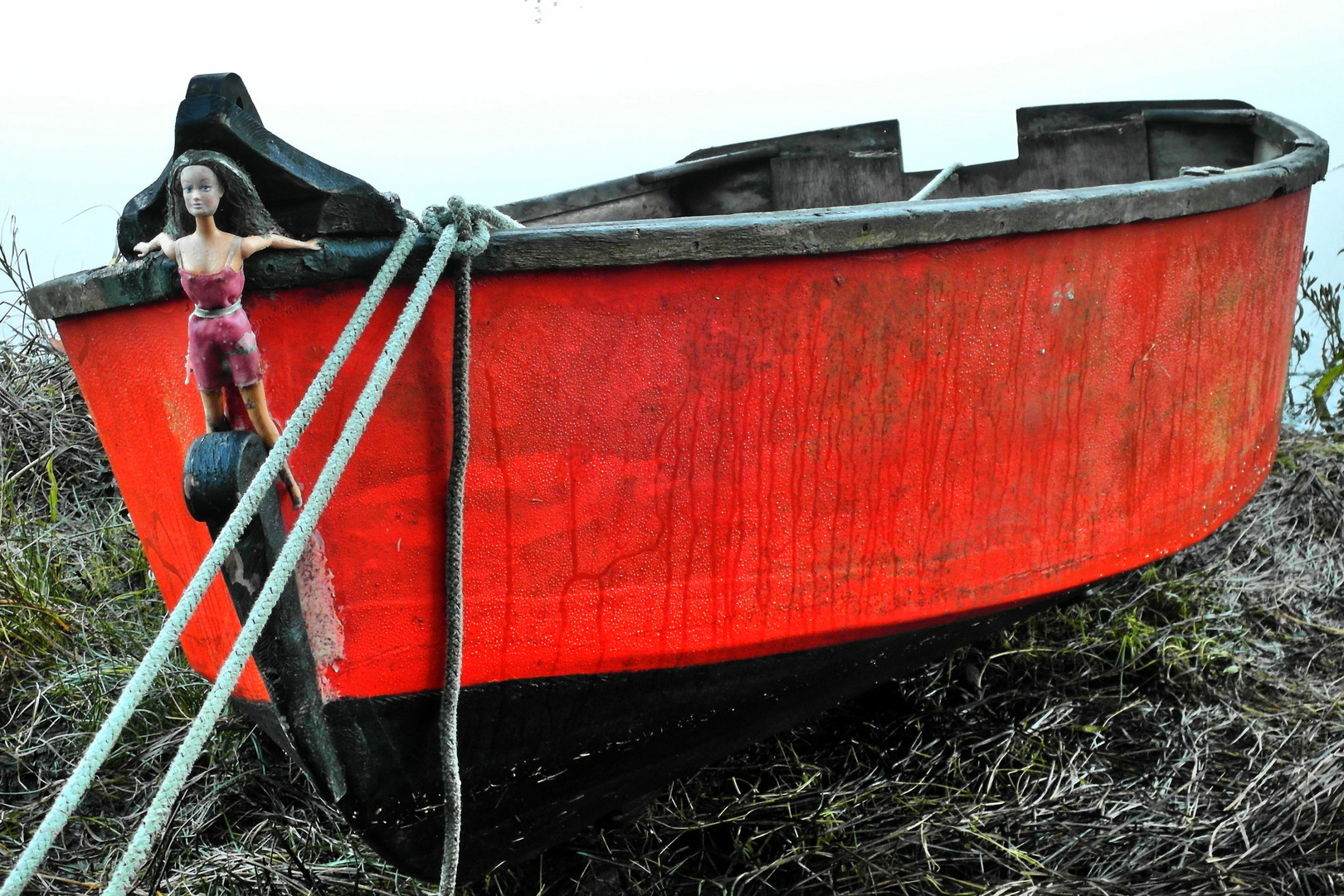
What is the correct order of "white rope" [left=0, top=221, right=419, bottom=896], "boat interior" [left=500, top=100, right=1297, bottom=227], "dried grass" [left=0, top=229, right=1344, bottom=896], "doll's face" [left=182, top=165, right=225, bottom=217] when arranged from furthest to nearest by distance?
"boat interior" [left=500, top=100, right=1297, bottom=227] < "dried grass" [left=0, top=229, right=1344, bottom=896] < "doll's face" [left=182, top=165, right=225, bottom=217] < "white rope" [left=0, top=221, right=419, bottom=896]

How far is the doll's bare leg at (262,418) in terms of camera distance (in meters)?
1.49

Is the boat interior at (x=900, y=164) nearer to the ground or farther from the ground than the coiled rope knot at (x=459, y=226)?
nearer to the ground

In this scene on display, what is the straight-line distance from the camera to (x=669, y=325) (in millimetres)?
1645

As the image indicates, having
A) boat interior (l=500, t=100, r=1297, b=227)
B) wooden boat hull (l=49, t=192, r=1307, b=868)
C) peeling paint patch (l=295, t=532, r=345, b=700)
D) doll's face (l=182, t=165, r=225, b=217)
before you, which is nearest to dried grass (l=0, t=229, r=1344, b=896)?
wooden boat hull (l=49, t=192, r=1307, b=868)

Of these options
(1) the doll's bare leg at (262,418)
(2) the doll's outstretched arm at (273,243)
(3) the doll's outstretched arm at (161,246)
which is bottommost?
(1) the doll's bare leg at (262,418)

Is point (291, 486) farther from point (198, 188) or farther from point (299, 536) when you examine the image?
point (198, 188)

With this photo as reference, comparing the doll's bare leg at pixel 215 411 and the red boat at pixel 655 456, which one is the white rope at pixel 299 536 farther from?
the doll's bare leg at pixel 215 411

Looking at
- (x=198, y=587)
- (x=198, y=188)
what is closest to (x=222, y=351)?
(x=198, y=188)

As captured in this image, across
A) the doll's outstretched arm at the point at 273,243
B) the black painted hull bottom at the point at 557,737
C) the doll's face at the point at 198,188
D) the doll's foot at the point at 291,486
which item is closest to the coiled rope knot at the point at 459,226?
the doll's outstretched arm at the point at 273,243

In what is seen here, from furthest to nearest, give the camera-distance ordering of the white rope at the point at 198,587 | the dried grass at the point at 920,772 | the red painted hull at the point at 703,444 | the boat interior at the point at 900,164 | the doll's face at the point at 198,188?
1. the boat interior at the point at 900,164
2. the dried grass at the point at 920,772
3. the red painted hull at the point at 703,444
4. the doll's face at the point at 198,188
5. the white rope at the point at 198,587

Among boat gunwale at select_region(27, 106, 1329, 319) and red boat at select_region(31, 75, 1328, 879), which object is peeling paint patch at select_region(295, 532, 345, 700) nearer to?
red boat at select_region(31, 75, 1328, 879)

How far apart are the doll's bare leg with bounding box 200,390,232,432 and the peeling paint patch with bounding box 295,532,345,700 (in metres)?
0.20

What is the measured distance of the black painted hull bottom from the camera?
1698 mm

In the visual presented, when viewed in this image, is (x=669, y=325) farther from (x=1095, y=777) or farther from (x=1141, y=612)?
(x=1141, y=612)
